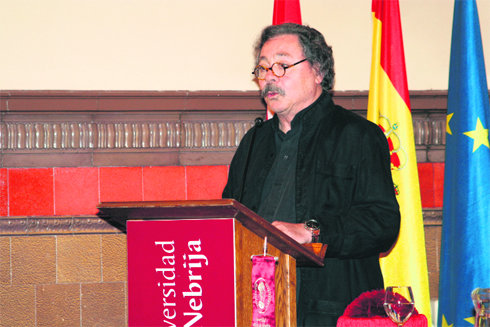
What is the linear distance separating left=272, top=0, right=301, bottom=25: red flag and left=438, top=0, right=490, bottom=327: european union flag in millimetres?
761

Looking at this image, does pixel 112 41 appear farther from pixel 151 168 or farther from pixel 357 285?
pixel 357 285

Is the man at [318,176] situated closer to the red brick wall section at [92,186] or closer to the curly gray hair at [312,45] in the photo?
the curly gray hair at [312,45]

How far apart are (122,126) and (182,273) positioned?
1.87 meters

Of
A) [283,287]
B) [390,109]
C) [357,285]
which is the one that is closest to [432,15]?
[390,109]

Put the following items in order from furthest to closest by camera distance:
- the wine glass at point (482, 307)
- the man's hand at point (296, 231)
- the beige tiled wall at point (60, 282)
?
the beige tiled wall at point (60, 282), the man's hand at point (296, 231), the wine glass at point (482, 307)

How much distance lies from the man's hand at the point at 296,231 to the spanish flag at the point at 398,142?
4.24 ft

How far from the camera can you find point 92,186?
321 centimetres

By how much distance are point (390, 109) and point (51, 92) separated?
65.6 inches

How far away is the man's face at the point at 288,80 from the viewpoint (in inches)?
90.5

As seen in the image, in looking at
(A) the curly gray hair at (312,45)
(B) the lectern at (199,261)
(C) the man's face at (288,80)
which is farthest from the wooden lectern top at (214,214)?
(A) the curly gray hair at (312,45)

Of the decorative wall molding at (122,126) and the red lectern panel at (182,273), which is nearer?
the red lectern panel at (182,273)

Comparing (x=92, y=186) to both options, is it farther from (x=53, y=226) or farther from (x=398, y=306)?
(x=398, y=306)

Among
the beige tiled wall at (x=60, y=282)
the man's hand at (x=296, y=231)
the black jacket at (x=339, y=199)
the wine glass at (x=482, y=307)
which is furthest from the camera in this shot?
the beige tiled wall at (x=60, y=282)

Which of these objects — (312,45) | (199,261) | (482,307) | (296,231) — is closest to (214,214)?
(199,261)
